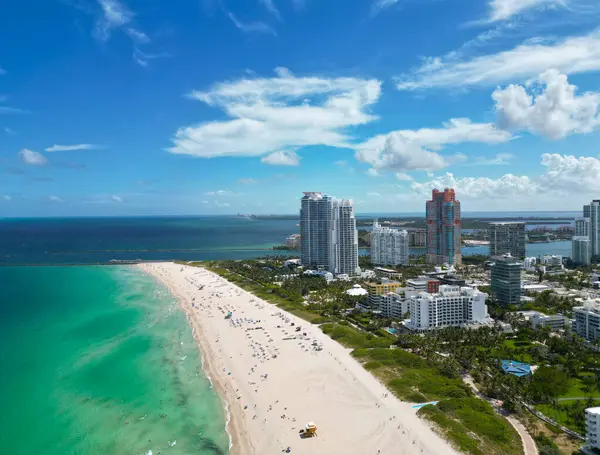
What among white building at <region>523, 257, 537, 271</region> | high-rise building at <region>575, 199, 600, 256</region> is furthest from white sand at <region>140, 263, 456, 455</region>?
high-rise building at <region>575, 199, 600, 256</region>

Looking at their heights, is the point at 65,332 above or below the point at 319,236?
below

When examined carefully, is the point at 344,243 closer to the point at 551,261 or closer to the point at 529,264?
the point at 529,264

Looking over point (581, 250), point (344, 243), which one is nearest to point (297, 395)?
point (344, 243)

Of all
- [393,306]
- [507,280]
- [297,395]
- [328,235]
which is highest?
[328,235]

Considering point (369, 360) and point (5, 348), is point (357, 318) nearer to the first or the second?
point (369, 360)

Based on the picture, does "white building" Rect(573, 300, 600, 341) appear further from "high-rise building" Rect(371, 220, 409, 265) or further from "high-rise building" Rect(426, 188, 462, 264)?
"high-rise building" Rect(371, 220, 409, 265)

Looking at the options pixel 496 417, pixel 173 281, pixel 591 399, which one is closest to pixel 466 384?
→ pixel 496 417

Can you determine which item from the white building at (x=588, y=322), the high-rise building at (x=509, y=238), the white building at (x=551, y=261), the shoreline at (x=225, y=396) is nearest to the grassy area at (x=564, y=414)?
the white building at (x=588, y=322)
